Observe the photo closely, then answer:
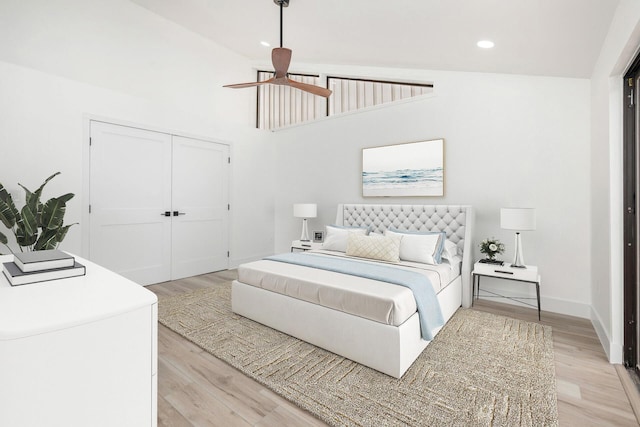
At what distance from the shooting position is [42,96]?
3326 mm

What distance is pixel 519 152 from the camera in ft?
11.5

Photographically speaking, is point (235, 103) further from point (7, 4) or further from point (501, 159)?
point (501, 159)

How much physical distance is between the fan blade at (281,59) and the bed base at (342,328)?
2012 mm

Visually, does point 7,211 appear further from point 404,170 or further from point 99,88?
point 404,170

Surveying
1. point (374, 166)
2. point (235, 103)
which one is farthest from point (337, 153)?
point (235, 103)

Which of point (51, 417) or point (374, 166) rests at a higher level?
point (374, 166)

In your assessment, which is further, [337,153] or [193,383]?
[337,153]

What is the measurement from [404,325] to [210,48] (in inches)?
198

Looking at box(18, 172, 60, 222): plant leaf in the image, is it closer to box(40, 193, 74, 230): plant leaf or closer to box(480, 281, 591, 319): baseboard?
box(40, 193, 74, 230): plant leaf

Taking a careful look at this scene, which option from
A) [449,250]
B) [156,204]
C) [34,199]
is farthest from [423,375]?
[156,204]

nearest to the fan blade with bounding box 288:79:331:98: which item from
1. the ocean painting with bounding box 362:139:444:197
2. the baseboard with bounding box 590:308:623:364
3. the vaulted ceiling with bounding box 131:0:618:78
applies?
the vaulted ceiling with bounding box 131:0:618:78

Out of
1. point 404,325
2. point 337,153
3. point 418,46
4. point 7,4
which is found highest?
point 7,4

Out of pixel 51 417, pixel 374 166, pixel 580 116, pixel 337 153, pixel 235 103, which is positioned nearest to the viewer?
pixel 51 417

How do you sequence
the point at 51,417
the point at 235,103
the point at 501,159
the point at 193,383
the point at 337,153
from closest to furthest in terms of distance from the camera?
1. the point at 51,417
2. the point at 193,383
3. the point at 501,159
4. the point at 337,153
5. the point at 235,103
